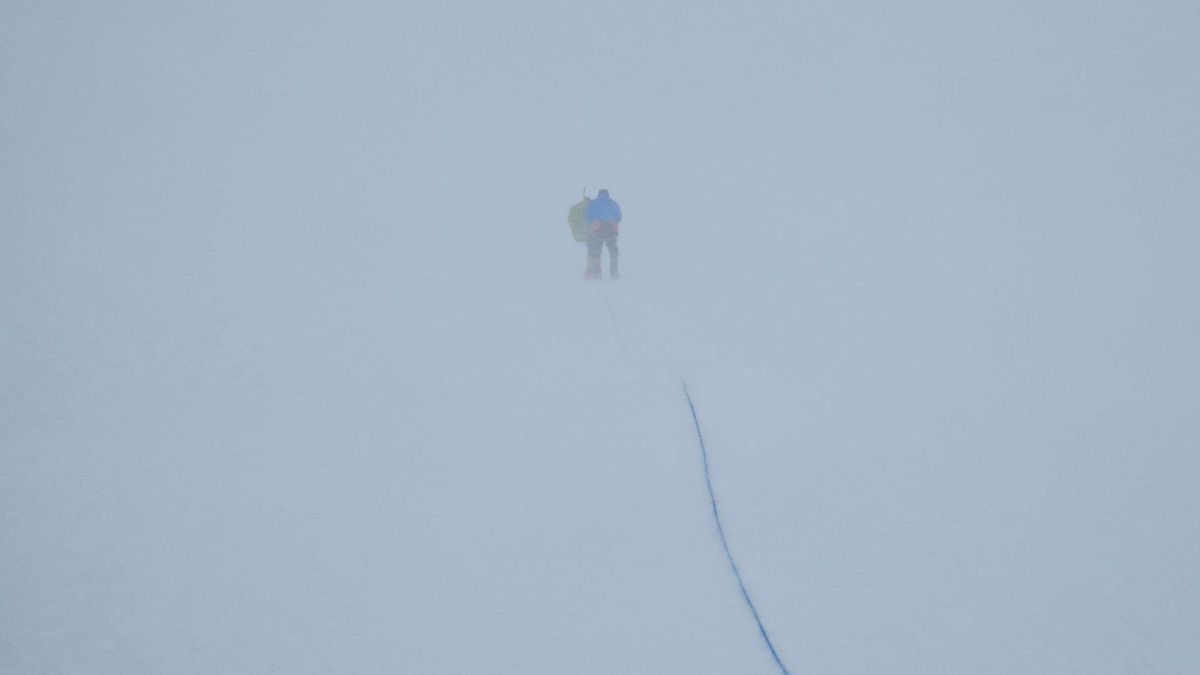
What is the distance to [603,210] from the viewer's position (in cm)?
913

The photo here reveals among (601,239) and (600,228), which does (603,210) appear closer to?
(600,228)

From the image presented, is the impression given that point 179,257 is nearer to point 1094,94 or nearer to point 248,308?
point 248,308

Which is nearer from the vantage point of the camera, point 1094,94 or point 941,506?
point 941,506

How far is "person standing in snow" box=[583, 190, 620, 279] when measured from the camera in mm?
9141

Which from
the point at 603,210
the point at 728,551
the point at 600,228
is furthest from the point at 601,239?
the point at 728,551

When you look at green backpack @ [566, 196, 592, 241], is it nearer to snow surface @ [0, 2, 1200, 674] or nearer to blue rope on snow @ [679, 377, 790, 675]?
snow surface @ [0, 2, 1200, 674]

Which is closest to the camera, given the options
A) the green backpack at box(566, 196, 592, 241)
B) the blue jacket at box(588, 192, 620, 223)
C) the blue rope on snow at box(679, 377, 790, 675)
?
the blue rope on snow at box(679, 377, 790, 675)

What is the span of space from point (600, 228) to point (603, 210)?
0.25 meters

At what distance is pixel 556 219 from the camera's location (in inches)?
701

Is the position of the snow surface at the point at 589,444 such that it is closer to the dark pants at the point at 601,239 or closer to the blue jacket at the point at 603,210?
the dark pants at the point at 601,239

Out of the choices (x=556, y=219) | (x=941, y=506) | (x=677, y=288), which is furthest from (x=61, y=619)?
(x=556, y=219)

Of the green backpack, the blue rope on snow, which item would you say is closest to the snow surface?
the blue rope on snow

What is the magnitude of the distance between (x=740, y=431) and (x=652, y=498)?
3.25 ft

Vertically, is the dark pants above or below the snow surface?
above
